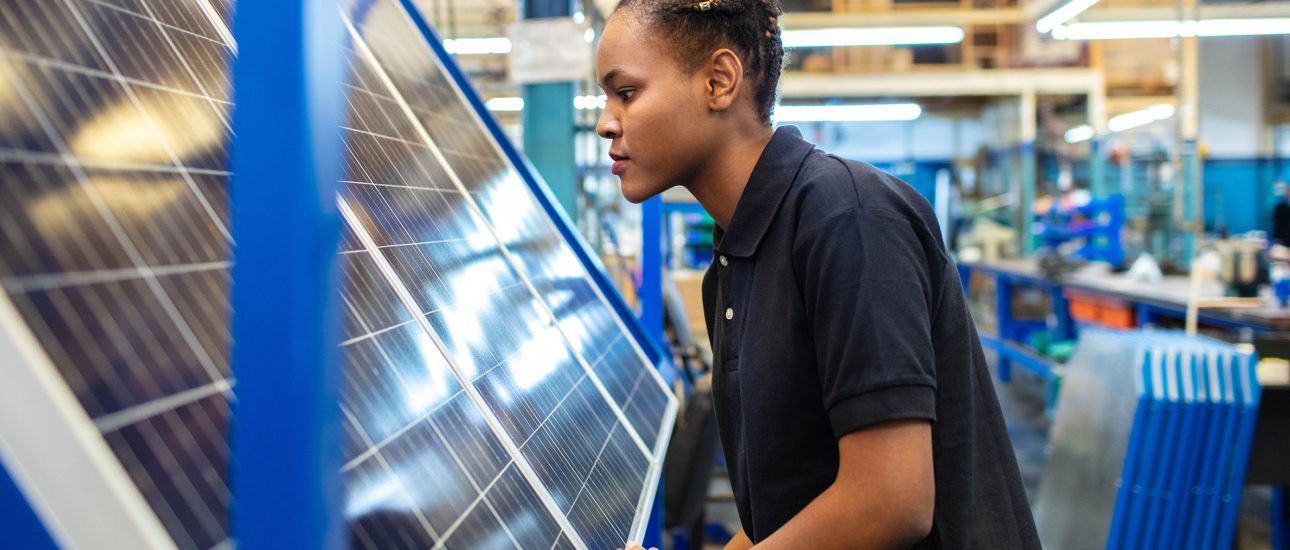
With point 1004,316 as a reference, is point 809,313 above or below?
above

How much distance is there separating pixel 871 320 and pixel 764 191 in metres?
0.31

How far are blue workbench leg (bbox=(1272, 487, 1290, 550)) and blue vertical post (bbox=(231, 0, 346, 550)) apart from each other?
5.46m

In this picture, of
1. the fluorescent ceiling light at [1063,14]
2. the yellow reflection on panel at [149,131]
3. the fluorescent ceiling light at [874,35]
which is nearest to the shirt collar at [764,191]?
the yellow reflection on panel at [149,131]

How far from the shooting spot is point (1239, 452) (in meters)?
4.18

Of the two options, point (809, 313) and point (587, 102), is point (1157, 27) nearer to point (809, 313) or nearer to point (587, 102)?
point (587, 102)

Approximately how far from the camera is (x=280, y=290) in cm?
60

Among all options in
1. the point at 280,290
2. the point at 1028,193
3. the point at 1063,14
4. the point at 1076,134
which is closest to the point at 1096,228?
the point at 1063,14

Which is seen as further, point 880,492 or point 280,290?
point 880,492

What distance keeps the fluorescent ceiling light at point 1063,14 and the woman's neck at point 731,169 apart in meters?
7.74

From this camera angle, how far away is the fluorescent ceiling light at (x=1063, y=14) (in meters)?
8.33

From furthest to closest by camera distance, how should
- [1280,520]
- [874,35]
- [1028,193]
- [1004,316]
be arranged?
[1028,193] → [1004,316] → [874,35] → [1280,520]

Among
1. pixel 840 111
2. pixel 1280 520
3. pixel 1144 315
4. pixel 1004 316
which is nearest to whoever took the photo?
pixel 1280 520

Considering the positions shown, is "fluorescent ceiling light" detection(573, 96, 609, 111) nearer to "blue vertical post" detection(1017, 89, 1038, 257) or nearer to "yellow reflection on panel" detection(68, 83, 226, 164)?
"yellow reflection on panel" detection(68, 83, 226, 164)

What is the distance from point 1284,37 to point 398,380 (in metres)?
23.0
